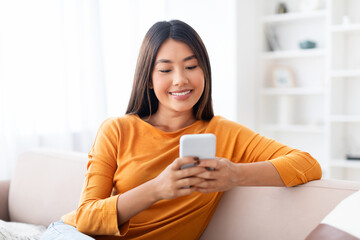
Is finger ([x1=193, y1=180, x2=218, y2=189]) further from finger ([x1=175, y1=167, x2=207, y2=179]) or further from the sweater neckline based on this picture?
the sweater neckline

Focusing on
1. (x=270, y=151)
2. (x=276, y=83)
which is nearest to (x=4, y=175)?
(x=270, y=151)

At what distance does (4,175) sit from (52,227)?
3.96 ft

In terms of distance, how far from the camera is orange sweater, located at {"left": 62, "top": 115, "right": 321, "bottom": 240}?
123 centimetres

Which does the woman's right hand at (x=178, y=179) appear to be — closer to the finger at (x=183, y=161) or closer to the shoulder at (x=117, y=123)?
the finger at (x=183, y=161)

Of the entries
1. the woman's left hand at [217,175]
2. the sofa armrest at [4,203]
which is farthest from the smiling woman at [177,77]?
the sofa armrest at [4,203]

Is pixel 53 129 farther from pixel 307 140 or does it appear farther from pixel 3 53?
pixel 307 140

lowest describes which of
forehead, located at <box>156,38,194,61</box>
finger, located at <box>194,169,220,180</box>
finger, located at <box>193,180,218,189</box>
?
finger, located at <box>193,180,218,189</box>

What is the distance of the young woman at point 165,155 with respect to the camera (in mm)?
1199

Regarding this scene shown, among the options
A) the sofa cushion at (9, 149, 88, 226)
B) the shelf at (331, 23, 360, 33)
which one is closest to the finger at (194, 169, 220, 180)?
the sofa cushion at (9, 149, 88, 226)

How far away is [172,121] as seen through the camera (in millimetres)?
1454

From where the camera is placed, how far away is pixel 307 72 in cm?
372

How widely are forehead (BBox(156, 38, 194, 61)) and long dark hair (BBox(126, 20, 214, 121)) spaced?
11 millimetres

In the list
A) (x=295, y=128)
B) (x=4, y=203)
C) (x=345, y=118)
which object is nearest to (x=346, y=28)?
(x=345, y=118)

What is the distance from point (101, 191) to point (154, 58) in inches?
19.2
